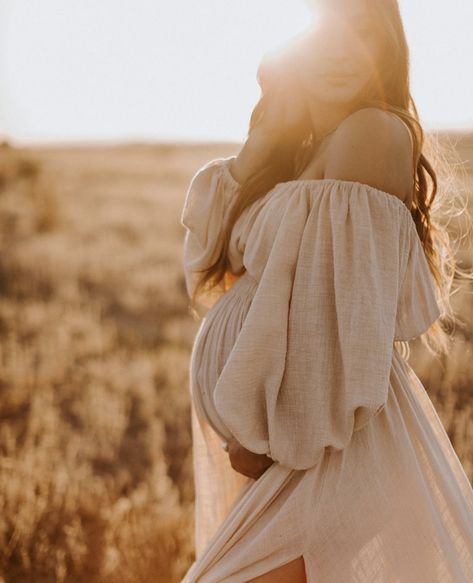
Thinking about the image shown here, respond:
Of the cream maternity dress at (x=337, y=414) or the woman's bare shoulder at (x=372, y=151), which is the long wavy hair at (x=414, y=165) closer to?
the woman's bare shoulder at (x=372, y=151)

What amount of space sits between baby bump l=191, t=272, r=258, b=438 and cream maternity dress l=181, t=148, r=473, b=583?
0.25 m

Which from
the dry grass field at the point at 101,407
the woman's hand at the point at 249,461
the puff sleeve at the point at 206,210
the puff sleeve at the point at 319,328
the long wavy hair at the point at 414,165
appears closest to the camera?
the puff sleeve at the point at 319,328

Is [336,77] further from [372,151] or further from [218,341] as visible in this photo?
[218,341]

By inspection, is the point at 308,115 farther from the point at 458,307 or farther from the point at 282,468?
the point at 458,307

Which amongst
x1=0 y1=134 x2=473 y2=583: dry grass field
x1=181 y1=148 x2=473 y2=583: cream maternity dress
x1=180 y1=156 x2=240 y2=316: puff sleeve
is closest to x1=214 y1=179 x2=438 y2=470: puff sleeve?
x1=181 y1=148 x2=473 y2=583: cream maternity dress

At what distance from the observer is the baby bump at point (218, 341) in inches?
86.1

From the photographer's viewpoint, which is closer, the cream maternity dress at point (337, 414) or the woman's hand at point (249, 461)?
the cream maternity dress at point (337, 414)

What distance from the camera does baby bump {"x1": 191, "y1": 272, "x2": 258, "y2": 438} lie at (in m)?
2.19

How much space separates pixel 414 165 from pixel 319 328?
54cm

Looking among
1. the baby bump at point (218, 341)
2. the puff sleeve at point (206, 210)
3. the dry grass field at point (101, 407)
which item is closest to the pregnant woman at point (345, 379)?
the baby bump at point (218, 341)

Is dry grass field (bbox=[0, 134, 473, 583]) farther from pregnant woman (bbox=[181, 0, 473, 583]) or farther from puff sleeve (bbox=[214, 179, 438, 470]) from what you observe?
puff sleeve (bbox=[214, 179, 438, 470])

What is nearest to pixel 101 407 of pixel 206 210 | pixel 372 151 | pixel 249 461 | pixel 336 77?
pixel 206 210

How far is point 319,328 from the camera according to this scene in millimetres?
1878

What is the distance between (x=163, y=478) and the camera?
12.9ft
